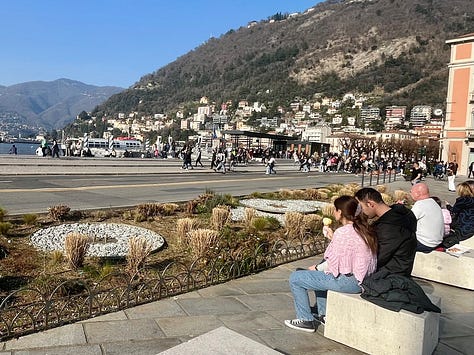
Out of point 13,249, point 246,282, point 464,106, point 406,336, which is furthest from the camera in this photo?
point 464,106

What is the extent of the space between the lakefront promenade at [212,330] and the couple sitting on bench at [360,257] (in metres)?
0.39

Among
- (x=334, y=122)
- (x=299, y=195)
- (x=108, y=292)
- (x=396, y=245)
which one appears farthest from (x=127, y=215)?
(x=334, y=122)

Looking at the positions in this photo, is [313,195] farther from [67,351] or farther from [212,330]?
[67,351]

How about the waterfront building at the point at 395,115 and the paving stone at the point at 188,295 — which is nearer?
the paving stone at the point at 188,295

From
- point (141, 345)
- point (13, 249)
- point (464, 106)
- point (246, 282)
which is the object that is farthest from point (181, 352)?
point (464, 106)

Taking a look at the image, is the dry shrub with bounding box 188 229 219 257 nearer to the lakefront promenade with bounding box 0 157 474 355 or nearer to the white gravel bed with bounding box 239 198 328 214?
the lakefront promenade with bounding box 0 157 474 355

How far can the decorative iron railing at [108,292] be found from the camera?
14.5 feet

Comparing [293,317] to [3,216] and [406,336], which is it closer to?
[406,336]

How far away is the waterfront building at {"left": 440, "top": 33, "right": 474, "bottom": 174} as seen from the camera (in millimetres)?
52156

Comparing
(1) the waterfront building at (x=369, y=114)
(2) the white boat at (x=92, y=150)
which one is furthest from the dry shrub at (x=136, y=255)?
(1) the waterfront building at (x=369, y=114)

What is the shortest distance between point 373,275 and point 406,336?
568mm

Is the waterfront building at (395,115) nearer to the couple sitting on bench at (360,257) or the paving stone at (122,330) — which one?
the couple sitting on bench at (360,257)

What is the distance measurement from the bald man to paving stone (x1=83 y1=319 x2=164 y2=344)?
404cm

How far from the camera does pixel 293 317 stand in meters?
5.08
